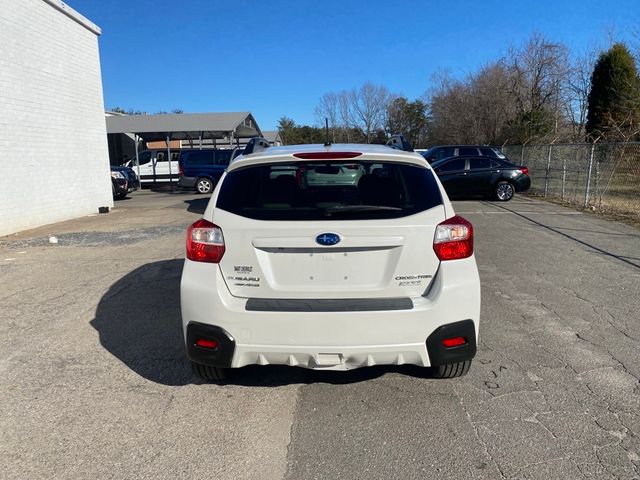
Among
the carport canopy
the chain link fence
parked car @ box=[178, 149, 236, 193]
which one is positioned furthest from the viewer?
the carport canopy

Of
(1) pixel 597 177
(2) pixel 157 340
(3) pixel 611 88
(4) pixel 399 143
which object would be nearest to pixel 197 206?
(2) pixel 157 340

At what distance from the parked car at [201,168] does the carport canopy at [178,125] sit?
26.0 feet

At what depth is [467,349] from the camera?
9.87 ft

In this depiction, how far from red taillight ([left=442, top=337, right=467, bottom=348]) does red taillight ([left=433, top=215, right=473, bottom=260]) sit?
1.63 ft

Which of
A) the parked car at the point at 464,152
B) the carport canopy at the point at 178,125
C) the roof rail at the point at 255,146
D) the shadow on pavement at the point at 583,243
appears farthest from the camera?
the carport canopy at the point at 178,125

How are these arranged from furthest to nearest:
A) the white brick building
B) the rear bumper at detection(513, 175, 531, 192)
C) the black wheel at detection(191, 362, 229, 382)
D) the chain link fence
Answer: the rear bumper at detection(513, 175, 531, 192)
the chain link fence
the white brick building
the black wheel at detection(191, 362, 229, 382)

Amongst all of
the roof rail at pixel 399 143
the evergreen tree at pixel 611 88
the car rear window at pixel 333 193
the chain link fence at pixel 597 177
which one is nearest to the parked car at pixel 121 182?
the chain link fence at pixel 597 177

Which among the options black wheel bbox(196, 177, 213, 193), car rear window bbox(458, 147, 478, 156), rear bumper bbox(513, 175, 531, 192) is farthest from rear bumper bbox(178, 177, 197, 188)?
rear bumper bbox(513, 175, 531, 192)

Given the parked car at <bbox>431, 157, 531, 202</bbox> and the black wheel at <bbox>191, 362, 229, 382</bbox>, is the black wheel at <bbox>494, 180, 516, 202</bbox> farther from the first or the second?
the black wheel at <bbox>191, 362, 229, 382</bbox>

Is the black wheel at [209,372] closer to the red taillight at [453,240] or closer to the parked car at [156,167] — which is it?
the red taillight at [453,240]

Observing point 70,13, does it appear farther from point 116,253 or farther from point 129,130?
point 129,130

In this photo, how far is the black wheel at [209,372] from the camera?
333 cm

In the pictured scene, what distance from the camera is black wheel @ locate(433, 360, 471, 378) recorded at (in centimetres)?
337

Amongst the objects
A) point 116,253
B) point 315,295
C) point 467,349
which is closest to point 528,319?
point 467,349
